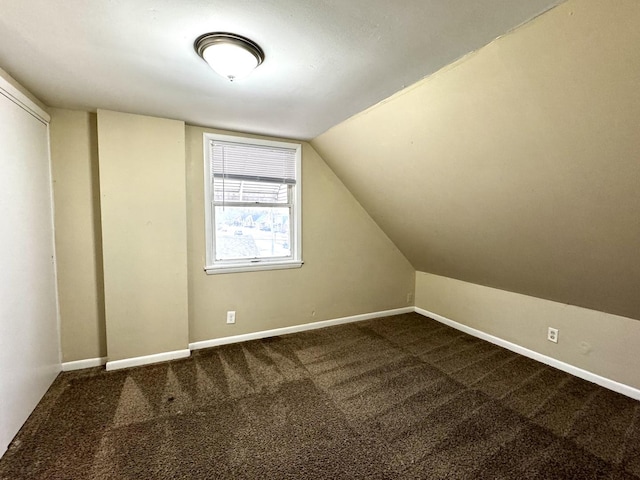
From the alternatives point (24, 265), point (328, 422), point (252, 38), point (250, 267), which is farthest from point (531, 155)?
point (24, 265)

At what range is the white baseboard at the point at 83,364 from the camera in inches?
104

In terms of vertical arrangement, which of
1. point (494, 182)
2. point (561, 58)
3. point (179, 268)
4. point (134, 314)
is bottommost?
point (134, 314)

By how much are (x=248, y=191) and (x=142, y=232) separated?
109cm

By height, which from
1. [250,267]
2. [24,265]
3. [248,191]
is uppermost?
[248,191]

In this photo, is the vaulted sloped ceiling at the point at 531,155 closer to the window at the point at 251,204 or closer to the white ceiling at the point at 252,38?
the white ceiling at the point at 252,38

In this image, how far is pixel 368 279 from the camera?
4.04 metres

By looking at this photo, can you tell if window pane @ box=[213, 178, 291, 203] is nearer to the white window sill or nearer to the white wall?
the white window sill

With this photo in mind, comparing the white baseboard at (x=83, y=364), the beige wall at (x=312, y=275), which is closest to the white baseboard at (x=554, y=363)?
the beige wall at (x=312, y=275)

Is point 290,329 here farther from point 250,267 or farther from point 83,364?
point 83,364

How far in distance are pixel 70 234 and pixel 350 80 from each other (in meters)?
2.65

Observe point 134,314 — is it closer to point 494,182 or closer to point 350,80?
point 350,80

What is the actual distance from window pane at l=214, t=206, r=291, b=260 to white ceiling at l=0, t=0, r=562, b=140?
3.88ft

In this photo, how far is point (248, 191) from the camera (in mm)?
3254

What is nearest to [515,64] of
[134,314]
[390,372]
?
[390,372]
